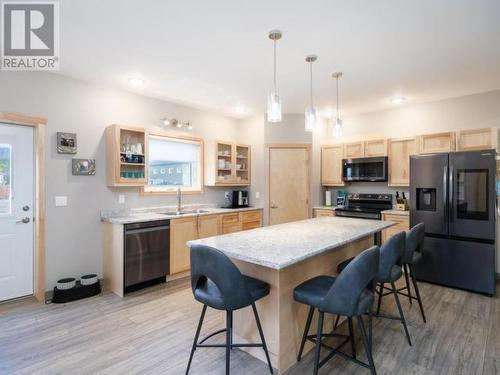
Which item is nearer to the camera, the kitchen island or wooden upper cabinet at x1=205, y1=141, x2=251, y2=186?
the kitchen island

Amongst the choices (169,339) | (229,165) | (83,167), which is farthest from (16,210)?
(229,165)

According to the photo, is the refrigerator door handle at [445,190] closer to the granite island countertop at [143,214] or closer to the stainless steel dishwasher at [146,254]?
the granite island countertop at [143,214]

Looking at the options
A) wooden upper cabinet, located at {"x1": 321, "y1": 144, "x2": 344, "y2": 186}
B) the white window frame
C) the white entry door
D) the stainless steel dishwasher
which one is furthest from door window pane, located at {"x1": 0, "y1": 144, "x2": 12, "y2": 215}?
wooden upper cabinet, located at {"x1": 321, "y1": 144, "x2": 344, "y2": 186}

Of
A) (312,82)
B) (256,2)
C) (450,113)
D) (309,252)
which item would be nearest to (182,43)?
(256,2)

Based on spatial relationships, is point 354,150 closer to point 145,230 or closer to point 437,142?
point 437,142

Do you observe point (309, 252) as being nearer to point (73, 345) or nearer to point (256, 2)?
point (256, 2)

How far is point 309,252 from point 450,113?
4.06 metres

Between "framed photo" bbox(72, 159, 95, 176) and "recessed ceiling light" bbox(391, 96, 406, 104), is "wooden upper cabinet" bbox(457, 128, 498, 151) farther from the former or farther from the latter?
"framed photo" bbox(72, 159, 95, 176)

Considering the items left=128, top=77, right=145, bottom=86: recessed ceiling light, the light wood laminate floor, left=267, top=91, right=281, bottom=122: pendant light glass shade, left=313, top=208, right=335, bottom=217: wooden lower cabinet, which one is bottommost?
the light wood laminate floor

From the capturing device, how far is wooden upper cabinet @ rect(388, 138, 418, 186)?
4645 mm

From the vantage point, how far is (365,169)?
16.7 feet

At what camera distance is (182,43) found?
278 cm

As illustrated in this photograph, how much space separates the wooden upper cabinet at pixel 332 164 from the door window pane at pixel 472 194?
1.98 m

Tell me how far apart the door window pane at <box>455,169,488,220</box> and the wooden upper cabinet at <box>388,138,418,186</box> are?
37.8 inches
